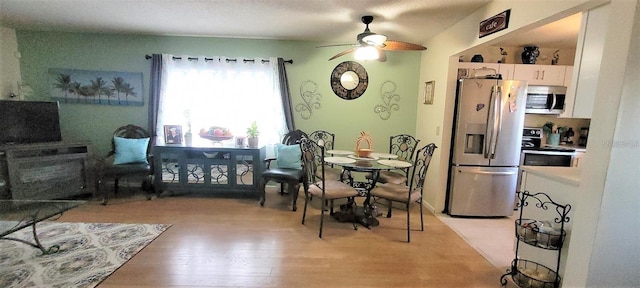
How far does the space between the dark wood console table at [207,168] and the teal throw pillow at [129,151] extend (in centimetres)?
21

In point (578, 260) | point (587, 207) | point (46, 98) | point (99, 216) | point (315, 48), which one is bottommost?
point (99, 216)

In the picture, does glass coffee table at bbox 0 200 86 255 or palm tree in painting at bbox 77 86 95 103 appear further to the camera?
palm tree in painting at bbox 77 86 95 103

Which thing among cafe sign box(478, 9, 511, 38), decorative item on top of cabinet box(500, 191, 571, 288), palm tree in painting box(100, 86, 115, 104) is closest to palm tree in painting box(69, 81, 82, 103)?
palm tree in painting box(100, 86, 115, 104)

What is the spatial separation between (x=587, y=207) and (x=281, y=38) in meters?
3.82

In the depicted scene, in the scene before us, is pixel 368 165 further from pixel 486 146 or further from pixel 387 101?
pixel 387 101

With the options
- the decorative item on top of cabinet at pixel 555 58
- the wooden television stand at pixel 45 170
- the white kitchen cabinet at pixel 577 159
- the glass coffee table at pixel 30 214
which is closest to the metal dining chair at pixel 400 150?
the white kitchen cabinet at pixel 577 159

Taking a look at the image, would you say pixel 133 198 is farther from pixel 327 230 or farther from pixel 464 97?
pixel 464 97

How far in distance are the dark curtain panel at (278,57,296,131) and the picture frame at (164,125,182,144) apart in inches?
62.3

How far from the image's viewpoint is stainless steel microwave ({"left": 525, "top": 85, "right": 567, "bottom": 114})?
143 inches

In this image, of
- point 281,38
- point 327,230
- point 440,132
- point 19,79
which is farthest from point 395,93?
point 19,79

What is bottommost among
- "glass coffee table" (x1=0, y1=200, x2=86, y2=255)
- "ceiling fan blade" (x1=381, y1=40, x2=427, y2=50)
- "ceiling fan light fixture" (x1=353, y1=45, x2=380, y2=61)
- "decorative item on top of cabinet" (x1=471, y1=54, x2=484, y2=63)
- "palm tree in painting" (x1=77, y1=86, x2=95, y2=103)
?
"glass coffee table" (x1=0, y1=200, x2=86, y2=255)

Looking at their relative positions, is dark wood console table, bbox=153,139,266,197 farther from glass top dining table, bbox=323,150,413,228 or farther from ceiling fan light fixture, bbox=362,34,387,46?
ceiling fan light fixture, bbox=362,34,387,46

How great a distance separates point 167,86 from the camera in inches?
158

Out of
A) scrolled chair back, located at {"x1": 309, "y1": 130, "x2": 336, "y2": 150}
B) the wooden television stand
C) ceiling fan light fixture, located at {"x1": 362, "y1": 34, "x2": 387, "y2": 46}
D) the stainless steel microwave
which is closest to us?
ceiling fan light fixture, located at {"x1": 362, "y1": 34, "x2": 387, "y2": 46}
